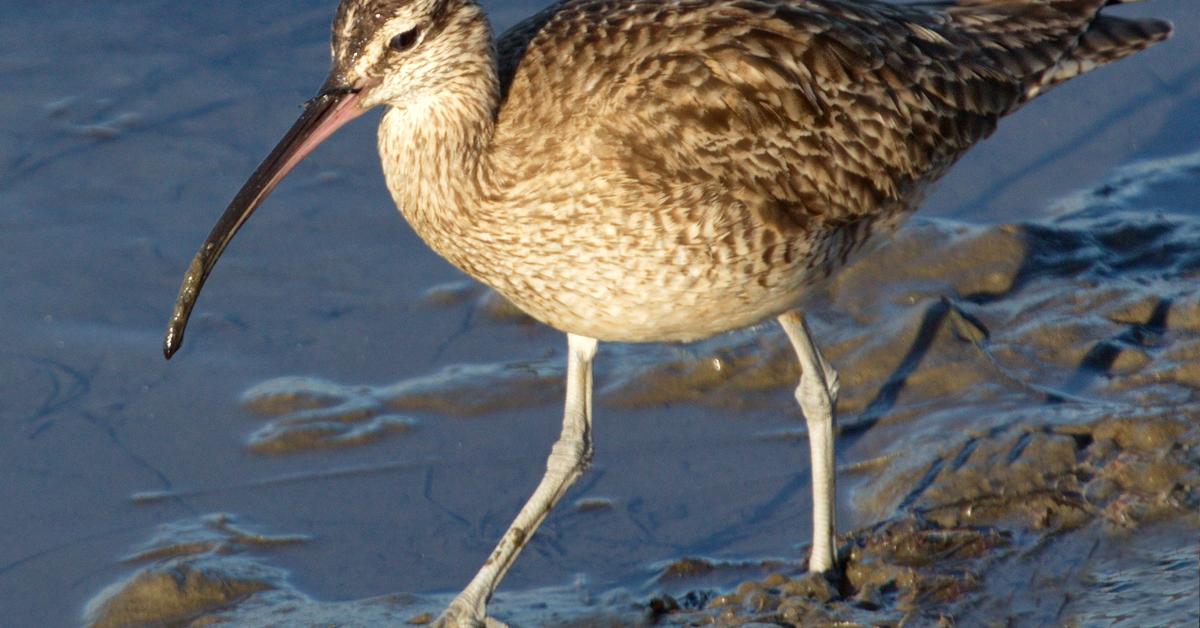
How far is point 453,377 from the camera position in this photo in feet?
25.8

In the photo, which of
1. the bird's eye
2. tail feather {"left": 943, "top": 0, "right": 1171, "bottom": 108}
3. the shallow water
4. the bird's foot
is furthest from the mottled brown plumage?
the shallow water

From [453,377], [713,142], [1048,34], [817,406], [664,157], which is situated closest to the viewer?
[664,157]

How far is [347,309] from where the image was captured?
840 centimetres

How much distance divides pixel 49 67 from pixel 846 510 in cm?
557

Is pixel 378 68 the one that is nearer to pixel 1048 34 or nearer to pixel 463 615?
pixel 463 615

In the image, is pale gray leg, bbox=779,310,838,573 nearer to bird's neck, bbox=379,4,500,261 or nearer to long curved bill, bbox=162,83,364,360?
bird's neck, bbox=379,4,500,261

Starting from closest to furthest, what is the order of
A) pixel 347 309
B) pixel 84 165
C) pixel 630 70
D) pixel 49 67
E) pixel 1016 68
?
1. pixel 630 70
2. pixel 1016 68
3. pixel 347 309
4. pixel 84 165
5. pixel 49 67

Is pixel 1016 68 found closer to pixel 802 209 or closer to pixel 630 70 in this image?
pixel 802 209

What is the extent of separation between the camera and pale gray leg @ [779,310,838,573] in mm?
6516

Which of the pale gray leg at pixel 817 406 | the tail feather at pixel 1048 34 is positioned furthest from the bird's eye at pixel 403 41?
the tail feather at pixel 1048 34

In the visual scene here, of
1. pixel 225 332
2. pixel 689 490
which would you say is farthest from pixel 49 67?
pixel 689 490

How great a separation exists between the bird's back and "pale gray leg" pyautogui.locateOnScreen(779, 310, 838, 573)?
1.43 ft

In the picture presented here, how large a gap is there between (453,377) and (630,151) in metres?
2.37

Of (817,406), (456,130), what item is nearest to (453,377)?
(817,406)
